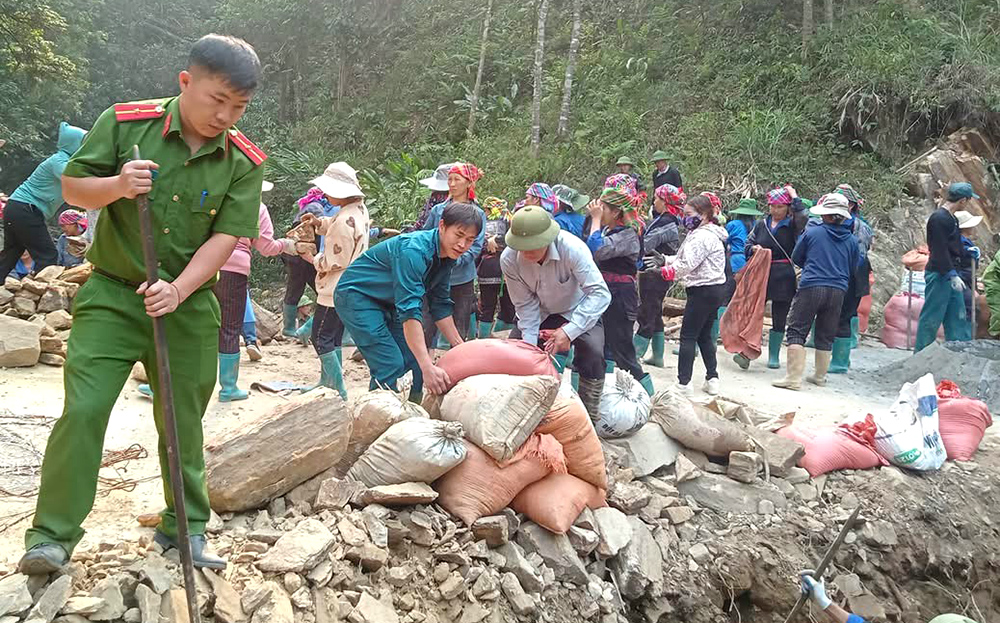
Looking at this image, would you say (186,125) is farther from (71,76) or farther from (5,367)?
(71,76)

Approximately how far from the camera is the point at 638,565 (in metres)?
3.85

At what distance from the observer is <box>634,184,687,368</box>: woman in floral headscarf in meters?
6.61

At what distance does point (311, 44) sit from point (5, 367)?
17.2m

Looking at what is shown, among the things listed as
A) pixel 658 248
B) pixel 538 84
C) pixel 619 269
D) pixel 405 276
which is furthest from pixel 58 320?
pixel 538 84

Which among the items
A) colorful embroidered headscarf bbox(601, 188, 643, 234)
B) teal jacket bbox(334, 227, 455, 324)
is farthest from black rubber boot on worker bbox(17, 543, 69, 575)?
colorful embroidered headscarf bbox(601, 188, 643, 234)

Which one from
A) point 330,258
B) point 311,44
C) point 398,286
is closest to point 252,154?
point 398,286

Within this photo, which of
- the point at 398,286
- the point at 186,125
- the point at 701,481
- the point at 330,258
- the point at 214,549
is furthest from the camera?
the point at 330,258

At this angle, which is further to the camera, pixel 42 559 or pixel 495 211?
pixel 495 211

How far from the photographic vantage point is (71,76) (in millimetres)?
14711

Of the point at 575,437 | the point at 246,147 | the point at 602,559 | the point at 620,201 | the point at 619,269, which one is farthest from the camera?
the point at 619,269

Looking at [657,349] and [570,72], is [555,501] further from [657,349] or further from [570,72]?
[570,72]

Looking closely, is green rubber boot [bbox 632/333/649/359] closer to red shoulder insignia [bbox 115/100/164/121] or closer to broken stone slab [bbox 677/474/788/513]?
broken stone slab [bbox 677/474/788/513]

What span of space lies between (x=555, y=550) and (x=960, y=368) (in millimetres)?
4904

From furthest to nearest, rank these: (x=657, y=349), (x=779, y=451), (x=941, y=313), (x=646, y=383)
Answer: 1. (x=941, y=313)
2. (x=657, y=349)
3. (x=646, y=383)
4. (x=779, y=451)
